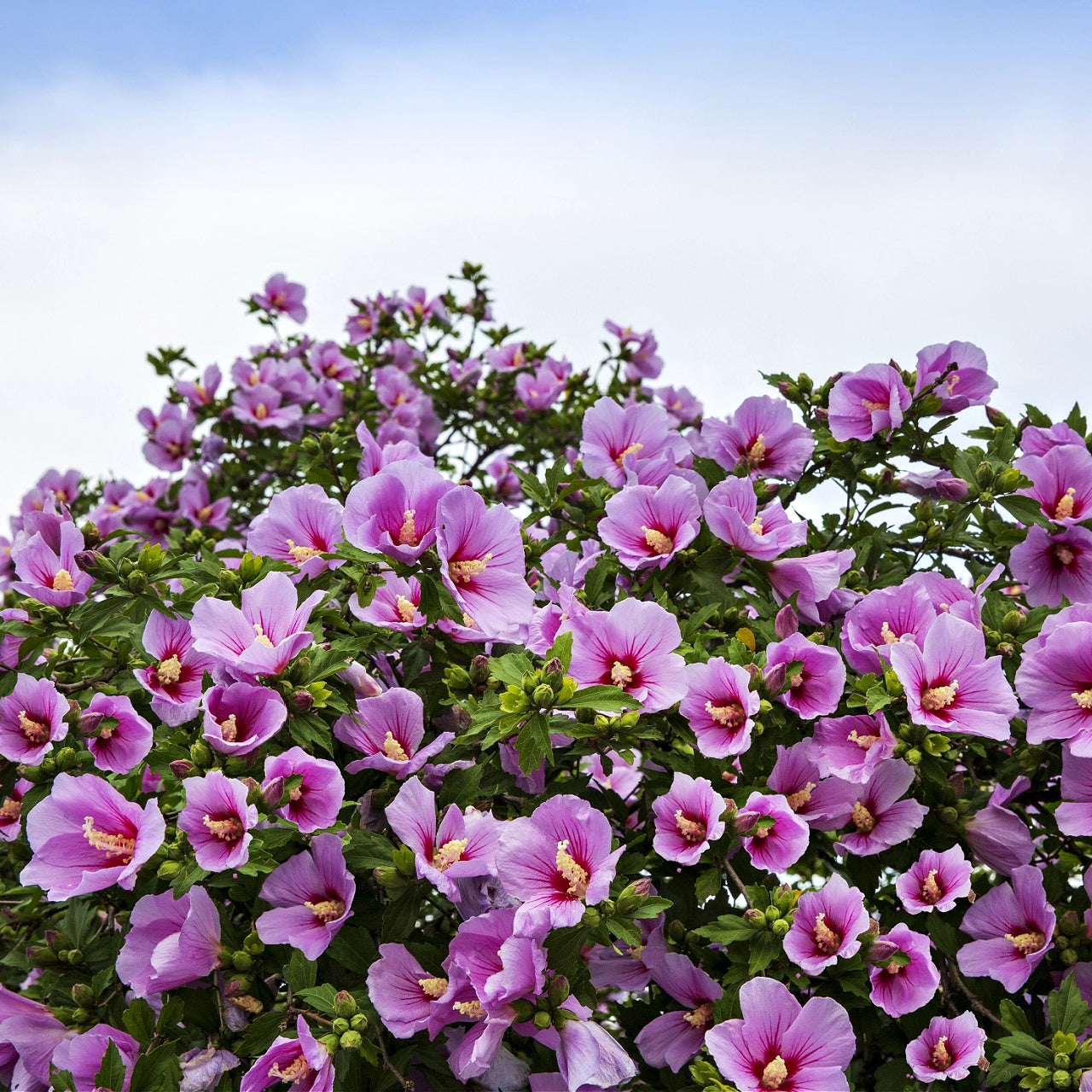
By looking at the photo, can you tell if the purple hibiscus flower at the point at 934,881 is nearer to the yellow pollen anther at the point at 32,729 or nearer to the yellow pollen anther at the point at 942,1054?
the yellow pollen anther at the point at 942,1054

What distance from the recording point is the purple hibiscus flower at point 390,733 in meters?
1.61

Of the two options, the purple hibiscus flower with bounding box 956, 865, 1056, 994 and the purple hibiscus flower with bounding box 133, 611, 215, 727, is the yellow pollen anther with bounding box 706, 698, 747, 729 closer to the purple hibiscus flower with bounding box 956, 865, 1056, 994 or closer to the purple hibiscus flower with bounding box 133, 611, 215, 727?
the purple hibiscus flower with bounding box 956, 865, 1056, 994

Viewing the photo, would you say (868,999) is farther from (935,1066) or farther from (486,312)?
(486,312)

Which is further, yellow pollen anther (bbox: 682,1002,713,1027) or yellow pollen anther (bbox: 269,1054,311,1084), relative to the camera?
yellow pollen anther (bbox: 682,1002,713,1027)

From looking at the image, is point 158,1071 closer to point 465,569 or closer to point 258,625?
point 258,625

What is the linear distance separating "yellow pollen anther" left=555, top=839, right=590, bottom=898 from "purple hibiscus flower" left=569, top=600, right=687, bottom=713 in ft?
0.87

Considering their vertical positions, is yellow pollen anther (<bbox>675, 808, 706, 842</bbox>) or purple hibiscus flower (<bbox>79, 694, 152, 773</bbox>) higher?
yellow pollen anther (<bbox>675, 808, 706, 842</bbox>)

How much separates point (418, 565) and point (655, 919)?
2.12 feet

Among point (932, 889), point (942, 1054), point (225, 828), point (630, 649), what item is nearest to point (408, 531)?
point (630, 649)

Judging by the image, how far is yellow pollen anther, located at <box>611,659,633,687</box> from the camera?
161 cm

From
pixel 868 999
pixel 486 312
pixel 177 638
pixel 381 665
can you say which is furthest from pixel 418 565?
pixel 486 312

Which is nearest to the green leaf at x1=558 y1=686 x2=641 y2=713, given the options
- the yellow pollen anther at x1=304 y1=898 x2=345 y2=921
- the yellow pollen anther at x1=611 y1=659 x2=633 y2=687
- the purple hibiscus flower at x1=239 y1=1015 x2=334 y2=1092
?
the yellow pollen anther at x1=611 y1=659 x2=633 y2=687

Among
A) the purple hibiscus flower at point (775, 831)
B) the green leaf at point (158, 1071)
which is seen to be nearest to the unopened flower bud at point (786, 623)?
the purple hibiscus flower at point (775, 831)

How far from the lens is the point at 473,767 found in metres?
1.59
